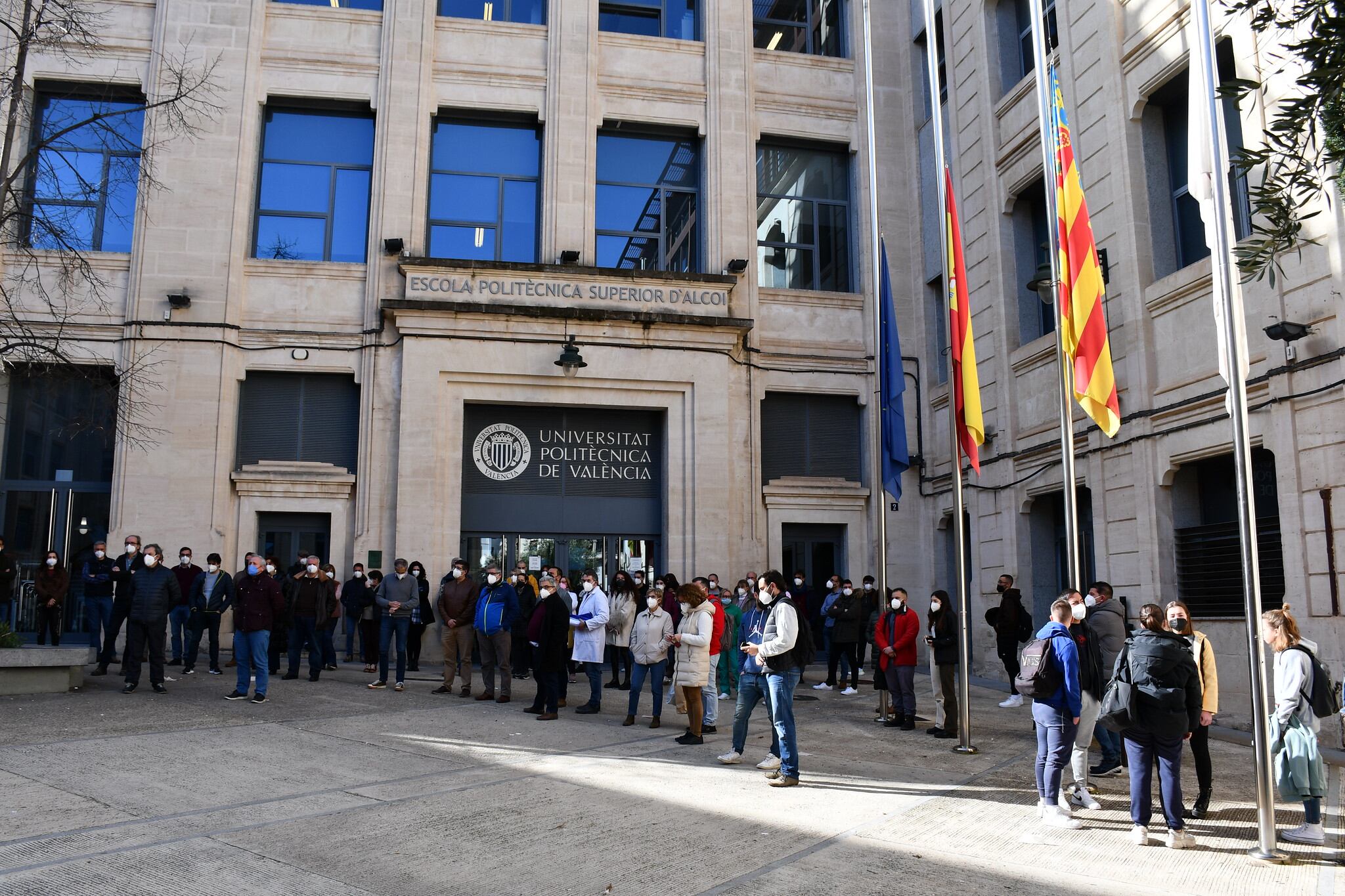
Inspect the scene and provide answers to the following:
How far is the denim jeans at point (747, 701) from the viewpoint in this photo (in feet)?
31.3

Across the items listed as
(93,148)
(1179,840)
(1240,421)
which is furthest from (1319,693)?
(93,148)

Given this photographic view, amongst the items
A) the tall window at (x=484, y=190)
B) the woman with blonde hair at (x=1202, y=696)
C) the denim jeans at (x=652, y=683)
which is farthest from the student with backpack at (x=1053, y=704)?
the tall window at (x=484, y=190)

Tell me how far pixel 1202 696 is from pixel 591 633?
286 inches

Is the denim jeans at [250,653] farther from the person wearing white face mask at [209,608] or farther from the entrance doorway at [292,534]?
the entrance doorway at [292,534]

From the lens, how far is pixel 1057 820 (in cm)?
783

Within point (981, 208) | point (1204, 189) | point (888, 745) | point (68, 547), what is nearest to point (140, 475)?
point (68, 547)

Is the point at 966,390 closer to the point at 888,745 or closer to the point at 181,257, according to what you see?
the point at 888,745

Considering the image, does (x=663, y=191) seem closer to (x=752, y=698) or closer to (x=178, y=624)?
(x=178, y=624)

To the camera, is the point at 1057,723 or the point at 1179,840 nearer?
the point at 1179,840

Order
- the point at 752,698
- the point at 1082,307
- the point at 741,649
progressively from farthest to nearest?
the point at 1082,307
the point at 752,698
the point at 741,649

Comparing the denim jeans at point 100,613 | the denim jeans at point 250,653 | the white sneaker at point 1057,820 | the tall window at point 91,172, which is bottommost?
the white sneaker at point 1057,820

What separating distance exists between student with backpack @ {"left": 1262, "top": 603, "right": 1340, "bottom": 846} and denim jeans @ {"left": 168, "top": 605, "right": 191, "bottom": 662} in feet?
47.4

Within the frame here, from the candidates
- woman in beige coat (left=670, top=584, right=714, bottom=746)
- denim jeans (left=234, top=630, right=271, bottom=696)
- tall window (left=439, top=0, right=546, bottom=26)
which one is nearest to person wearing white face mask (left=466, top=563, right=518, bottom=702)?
denim jeans (left=234, top=630, right=271, bottom=696)

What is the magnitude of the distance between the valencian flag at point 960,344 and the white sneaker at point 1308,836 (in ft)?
17.9
